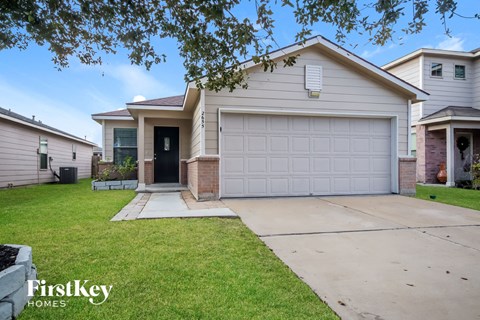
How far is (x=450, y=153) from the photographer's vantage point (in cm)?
1120

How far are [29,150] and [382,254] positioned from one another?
45.3ft

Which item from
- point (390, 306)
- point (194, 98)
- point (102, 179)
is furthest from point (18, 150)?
point (390, 306)

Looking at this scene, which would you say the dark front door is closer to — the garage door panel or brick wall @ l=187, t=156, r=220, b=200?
brick wall @ l=187, t=156, r=220, b=200

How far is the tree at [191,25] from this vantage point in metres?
2.68

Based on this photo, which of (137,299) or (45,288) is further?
(45,288)

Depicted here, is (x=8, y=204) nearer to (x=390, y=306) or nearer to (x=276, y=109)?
(x=276, y=109)

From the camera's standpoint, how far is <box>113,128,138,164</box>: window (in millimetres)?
11562

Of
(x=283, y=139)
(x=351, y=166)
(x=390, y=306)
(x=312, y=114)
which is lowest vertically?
(x=390, y=306)

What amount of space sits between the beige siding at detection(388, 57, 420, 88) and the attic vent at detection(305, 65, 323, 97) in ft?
24.7

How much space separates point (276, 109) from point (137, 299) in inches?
240

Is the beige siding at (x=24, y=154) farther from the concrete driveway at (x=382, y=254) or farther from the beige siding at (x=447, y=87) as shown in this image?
the beige siding at (x=447, y=87)

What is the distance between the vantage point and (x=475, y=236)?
403cm

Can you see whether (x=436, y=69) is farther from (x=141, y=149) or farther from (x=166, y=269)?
(x=166, y=269)

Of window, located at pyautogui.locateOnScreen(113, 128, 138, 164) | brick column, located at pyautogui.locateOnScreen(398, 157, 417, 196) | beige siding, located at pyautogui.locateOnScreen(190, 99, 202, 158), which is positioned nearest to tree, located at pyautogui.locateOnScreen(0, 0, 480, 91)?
beige siding, located at pyautogui.locateOnScreen(190, 99, 202, 158)
